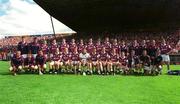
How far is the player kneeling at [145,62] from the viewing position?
1936 centimetres

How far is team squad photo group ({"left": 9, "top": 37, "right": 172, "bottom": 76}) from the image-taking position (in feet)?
64.3

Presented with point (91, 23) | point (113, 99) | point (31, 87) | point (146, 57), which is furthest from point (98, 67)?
point (91, 23)

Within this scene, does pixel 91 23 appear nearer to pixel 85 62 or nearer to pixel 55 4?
pixel 55 4

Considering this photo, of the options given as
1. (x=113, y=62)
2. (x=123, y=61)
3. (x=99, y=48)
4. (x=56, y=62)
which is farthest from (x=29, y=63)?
(x=123, y=61)

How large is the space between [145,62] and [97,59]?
90.6 inches

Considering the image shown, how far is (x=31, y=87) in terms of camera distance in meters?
13.5

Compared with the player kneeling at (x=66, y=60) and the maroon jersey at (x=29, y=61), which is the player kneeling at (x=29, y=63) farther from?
the player kneeling at (x=66, y=60)

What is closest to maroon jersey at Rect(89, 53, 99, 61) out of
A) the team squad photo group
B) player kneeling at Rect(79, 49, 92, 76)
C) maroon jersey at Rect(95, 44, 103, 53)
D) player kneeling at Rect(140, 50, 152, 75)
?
the team squad photo group

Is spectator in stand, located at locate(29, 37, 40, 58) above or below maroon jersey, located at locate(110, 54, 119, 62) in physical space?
above

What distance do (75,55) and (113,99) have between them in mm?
9560

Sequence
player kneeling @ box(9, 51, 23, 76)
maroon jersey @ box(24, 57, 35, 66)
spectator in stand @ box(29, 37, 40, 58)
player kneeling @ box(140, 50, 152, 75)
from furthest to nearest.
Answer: spectator in stand @ box(29, 37, 40, 58) < maroon jersey @ box(24, 57, 35, 66) < player kneeling @ box(9, 51, 23, 76) < player kneeling @ box(140, 50, 152, 75)

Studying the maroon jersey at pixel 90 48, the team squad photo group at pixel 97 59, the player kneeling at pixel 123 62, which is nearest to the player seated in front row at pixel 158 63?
the team squad photo group at pixel 97 59

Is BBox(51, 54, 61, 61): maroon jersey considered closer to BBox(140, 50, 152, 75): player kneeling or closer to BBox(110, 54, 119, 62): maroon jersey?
BBox(110, 54, 119, 62): maroon jersey

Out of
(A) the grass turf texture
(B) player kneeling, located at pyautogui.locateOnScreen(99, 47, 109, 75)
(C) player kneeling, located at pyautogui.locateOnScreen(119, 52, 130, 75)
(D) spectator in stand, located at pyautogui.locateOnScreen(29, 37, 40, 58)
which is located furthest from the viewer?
(D) spectator in stand, located at pyautogui.locateOnScreen(29, 37, 40, 58)
